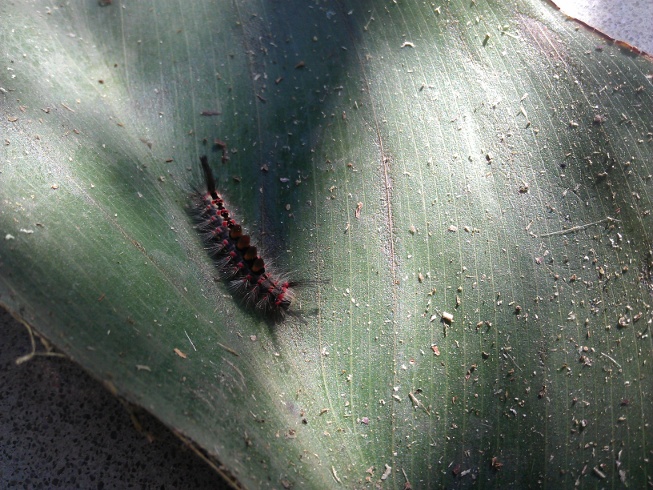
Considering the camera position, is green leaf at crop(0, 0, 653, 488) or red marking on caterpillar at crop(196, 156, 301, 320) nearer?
green leaf at crop(0, 0, 653, 488)

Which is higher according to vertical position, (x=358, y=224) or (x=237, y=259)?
(x=358, y=224)

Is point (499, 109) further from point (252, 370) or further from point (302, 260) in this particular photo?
point (252, 370)

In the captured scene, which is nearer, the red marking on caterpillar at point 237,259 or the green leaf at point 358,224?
the green leaf at point 358,224

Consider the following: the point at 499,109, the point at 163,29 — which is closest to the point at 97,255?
the point at 163,29
